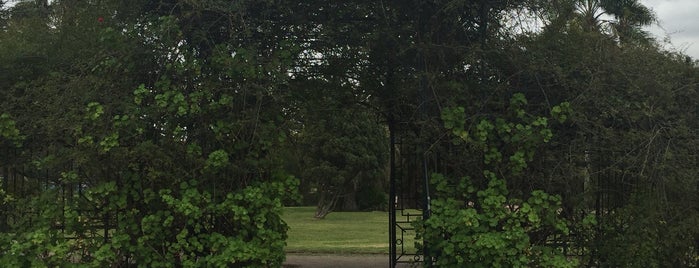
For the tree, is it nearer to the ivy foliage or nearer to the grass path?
the ivy foliage

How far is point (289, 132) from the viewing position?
7.30 m

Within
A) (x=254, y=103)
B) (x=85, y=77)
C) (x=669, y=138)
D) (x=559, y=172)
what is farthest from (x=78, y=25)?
(x=669, y=138)

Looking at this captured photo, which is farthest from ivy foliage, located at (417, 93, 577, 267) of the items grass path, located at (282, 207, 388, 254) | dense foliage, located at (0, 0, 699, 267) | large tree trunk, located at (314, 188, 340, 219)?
large tree trunk, located at (314, 188, 340, 219)

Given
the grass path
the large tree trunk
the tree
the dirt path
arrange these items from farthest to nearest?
the large tree trunk
the grass path
the dirt path
the tree

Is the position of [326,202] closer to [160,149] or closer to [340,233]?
[340,233]

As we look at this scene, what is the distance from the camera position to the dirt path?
12209mm

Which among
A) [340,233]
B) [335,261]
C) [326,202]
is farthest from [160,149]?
[326,202]

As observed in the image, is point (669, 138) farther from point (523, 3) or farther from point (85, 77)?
point (85, 77)

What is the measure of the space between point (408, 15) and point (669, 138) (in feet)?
9.17

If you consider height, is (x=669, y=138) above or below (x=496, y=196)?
above

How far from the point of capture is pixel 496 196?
675 cm

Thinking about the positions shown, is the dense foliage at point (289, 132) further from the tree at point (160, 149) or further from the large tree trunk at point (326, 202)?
the large tree trunk at point (326, 202)

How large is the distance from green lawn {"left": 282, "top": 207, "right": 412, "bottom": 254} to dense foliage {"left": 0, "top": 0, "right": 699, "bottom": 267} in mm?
6779

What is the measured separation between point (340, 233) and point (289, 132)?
49.6 ft
